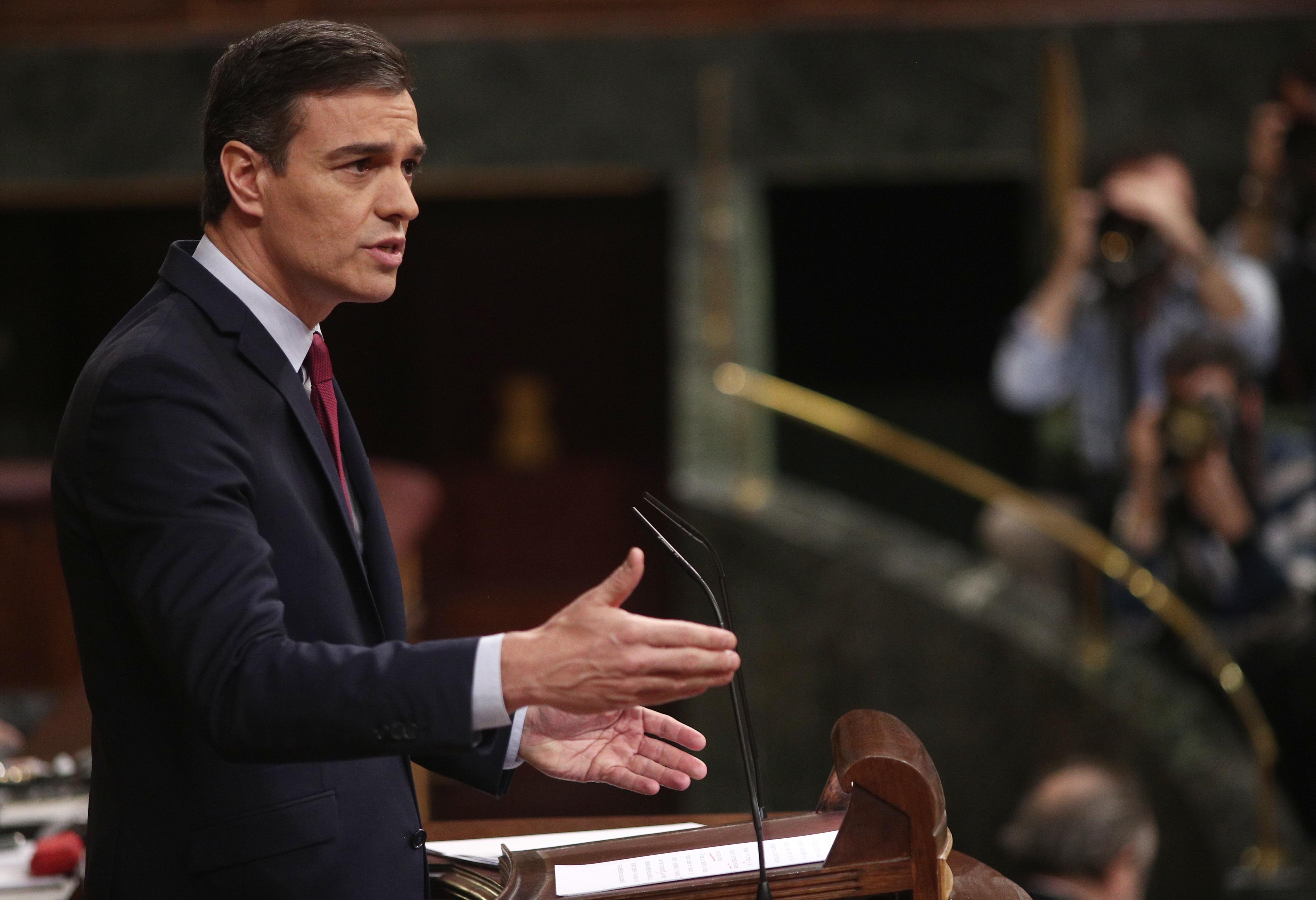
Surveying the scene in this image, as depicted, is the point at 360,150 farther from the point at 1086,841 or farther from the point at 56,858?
the point at 1086,841

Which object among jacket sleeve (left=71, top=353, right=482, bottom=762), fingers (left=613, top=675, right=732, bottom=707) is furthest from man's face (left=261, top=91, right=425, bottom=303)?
fingers (left=613, top=675, right=732, bottom=707)

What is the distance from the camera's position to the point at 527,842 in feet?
4.75

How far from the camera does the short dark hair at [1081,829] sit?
2.89 meters

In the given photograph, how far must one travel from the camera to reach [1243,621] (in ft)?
15.7

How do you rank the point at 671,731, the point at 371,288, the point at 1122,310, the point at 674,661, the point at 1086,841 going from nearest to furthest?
1. the point at 674,661
2. the point at 371,288
3. the point at 671,731
4. the point at 1086,841
5. the point at 1122,310

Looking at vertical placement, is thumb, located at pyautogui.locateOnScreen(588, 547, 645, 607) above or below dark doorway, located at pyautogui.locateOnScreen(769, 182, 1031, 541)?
below

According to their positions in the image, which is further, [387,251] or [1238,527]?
[1238,527]

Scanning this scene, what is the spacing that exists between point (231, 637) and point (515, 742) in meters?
0.39

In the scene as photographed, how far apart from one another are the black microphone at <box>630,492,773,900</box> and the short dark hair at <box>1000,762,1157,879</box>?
1795 mm

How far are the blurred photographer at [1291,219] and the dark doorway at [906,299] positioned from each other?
1630mm

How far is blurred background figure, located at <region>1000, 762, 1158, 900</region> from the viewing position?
2893 mm

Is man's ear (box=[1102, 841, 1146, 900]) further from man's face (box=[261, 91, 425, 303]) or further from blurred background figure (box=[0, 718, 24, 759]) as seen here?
man's face (box=[261, 91, 425, 303])

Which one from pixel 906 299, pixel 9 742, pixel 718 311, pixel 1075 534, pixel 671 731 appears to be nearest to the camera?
pixel 671 731

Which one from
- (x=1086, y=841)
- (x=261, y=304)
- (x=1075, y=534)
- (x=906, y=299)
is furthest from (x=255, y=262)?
(x=906, y=299)
